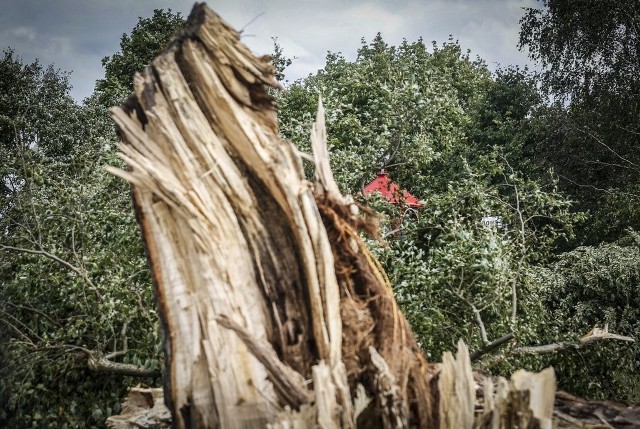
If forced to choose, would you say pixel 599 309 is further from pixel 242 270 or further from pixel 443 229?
pixel 242 270

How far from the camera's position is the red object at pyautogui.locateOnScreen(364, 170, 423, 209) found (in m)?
6.82

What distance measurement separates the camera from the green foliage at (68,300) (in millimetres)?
5383

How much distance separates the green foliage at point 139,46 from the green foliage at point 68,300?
13.6m

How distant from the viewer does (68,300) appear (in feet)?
18.9

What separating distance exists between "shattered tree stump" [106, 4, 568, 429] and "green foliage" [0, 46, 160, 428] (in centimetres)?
309

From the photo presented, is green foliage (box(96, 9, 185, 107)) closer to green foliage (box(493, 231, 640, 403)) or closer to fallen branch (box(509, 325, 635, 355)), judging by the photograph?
green foliage (box(493, 231, 640, 403))

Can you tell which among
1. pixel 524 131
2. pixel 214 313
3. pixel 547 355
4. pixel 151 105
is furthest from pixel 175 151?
pixel 524 131

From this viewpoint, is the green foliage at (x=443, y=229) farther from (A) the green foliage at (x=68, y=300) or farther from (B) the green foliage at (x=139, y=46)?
(B) the green foliage at (x=139, y=46)

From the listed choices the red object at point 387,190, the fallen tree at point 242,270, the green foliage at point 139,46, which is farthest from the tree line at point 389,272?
the green foliage at point 139,46

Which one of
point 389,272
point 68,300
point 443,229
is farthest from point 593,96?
point 68,300

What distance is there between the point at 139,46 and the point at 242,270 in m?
19.9

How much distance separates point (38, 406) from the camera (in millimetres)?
5461

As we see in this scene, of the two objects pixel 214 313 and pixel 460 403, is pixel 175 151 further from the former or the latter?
pixel 460 403

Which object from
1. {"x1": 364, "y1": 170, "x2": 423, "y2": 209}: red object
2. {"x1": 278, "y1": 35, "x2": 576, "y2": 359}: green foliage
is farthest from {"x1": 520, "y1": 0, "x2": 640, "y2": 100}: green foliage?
{"x1": 364, "y1": 170, "x2": 423, "y2": 209}: red object
